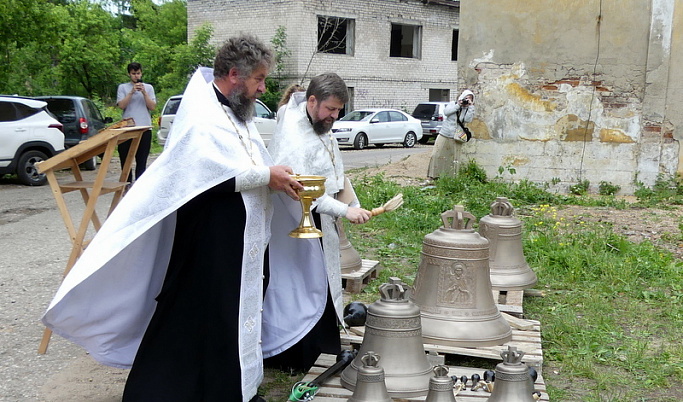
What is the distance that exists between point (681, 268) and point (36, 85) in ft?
101

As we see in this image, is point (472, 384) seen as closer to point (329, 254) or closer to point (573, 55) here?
point (329, 254)

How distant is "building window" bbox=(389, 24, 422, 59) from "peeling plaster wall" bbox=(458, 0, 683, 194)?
18689 millimetres

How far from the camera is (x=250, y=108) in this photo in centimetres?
370

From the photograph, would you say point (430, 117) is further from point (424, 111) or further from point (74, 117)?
point (74, 117)

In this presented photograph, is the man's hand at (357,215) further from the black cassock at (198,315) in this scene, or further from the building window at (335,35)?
the building window at (335,35)

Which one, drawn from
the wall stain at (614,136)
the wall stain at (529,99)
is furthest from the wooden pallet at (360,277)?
the wall stain at (614,136)

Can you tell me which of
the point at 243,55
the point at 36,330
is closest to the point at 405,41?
the point at 36,330

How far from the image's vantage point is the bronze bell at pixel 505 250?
230 inches

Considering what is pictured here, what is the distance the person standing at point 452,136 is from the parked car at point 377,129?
10.8 m

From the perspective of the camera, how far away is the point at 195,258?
3.54 metres

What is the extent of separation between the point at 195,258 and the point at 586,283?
4.11 meters

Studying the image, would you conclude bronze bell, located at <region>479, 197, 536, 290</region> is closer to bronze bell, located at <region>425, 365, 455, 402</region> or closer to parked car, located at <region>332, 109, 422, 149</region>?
bronze bell, located at <region>425, 365, 455, 402</region>

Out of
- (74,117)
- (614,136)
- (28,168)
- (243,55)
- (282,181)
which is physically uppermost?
(243,55)

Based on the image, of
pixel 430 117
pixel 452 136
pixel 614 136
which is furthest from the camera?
pixel 430 117
